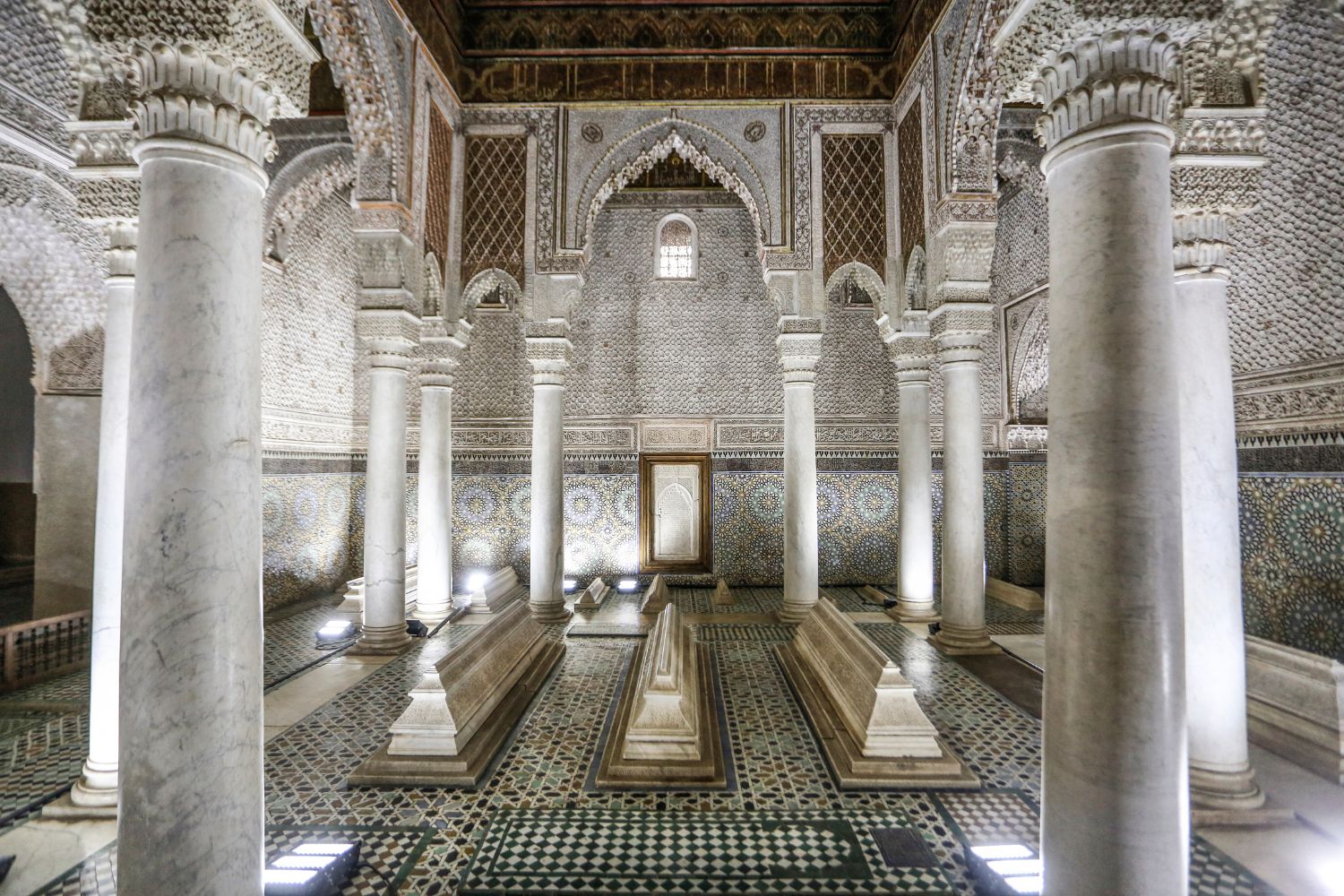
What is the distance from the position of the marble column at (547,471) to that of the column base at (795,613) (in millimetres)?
2208

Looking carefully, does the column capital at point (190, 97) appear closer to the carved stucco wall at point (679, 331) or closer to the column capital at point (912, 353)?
the column capital at point (912, 353)

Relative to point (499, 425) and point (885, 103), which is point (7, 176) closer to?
point (499, 425)

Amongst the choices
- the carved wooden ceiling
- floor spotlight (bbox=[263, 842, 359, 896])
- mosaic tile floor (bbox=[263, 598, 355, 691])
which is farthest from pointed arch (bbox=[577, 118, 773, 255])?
floor spotlight (bbox=[263, 842, 359, 896])

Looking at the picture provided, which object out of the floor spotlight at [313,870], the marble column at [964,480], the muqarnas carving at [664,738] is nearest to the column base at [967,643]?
the marble column at [964,480]

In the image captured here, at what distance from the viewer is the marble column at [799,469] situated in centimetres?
594

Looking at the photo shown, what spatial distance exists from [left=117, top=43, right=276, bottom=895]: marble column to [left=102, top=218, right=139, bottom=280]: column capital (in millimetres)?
1210

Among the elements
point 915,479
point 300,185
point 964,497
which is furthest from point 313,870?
point 300,185

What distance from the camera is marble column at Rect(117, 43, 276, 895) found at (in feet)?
5.58

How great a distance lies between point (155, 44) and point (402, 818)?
124 inches

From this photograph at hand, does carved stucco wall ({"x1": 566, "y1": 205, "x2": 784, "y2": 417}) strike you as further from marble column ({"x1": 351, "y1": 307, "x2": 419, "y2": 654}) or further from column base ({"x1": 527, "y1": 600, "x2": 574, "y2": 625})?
marble column ({"x1": 351, "y1": 307, "x2": 419, "y2": 654})

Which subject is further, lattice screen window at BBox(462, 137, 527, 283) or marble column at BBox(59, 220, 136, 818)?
lattice screen window at BBox(462, 137, 527, 283)

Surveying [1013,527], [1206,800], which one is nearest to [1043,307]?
[1013,527]

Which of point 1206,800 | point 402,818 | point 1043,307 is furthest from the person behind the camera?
point 1043,307

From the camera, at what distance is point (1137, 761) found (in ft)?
5.61
